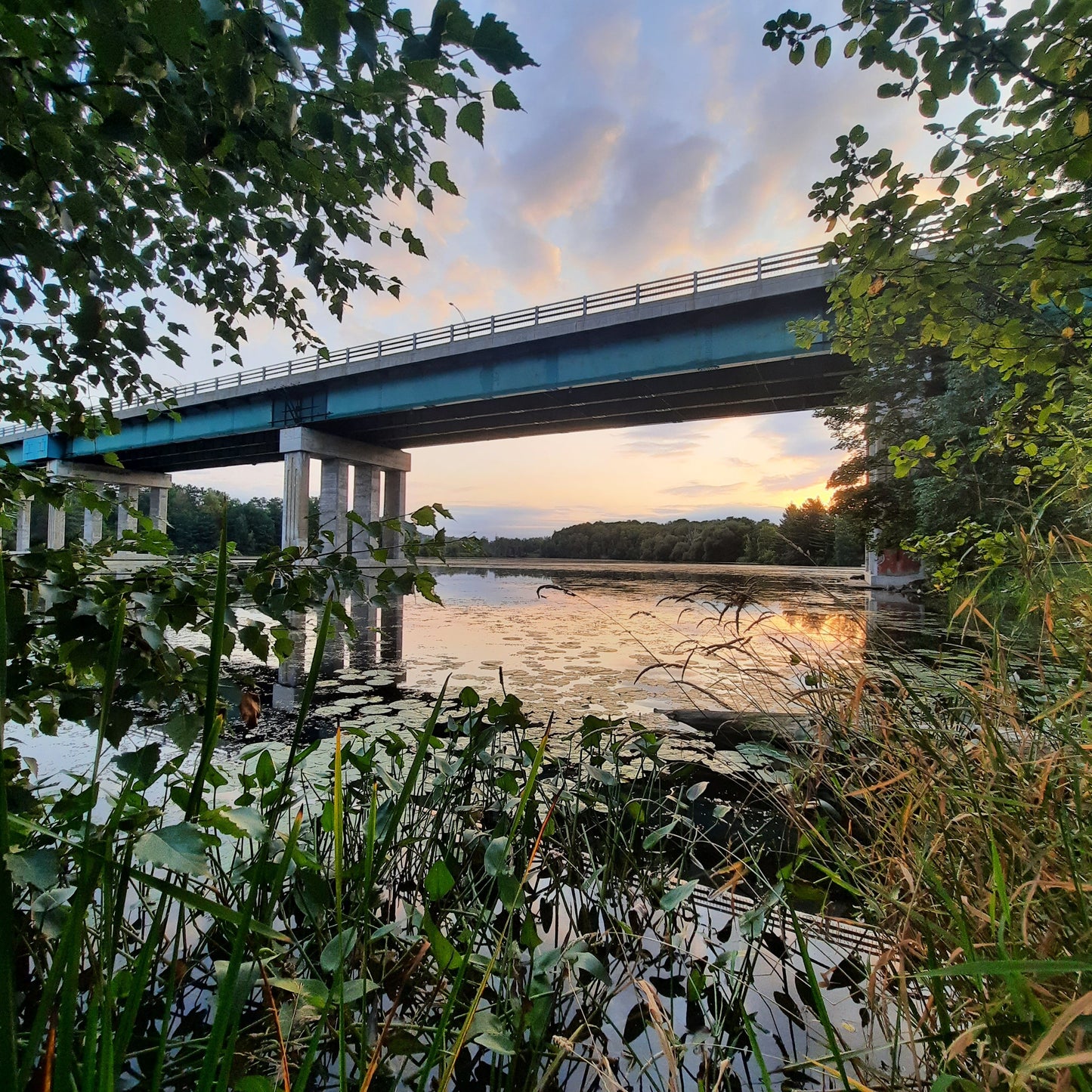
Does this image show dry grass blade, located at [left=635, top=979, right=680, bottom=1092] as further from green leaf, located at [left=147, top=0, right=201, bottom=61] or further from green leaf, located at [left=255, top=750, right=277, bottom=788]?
green leaf, located at [left=147, top=0, right=201, bottom=61]

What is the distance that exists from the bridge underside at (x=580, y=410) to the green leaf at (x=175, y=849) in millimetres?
16018

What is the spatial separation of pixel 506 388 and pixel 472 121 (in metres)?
17.0

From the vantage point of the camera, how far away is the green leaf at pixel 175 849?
64 cm

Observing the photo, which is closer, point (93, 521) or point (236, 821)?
point (236, 821)

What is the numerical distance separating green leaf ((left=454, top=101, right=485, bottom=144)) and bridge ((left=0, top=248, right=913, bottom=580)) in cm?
1030

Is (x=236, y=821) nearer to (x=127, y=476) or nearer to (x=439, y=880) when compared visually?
(x=439, y=880)

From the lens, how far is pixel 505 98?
1077 mm

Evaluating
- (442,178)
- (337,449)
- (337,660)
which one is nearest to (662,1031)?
(442,178)

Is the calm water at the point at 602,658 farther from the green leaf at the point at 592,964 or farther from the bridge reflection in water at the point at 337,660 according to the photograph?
the green leaf at the point at 592,964

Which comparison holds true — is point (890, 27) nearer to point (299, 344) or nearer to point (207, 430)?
point (299, 344)

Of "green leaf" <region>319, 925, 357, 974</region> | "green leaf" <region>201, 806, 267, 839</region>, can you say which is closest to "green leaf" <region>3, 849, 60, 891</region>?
"green leaf" <region>201, 806, 267, 839</region>

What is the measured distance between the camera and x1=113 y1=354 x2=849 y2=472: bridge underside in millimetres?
16641

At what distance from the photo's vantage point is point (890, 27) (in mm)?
1855

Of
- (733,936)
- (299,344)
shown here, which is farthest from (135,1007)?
(299,344)
